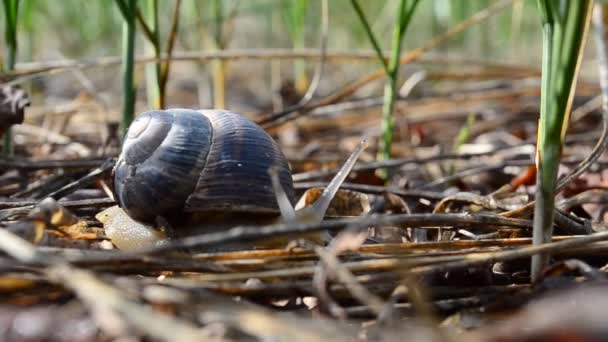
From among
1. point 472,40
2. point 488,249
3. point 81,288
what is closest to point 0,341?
point 81,288

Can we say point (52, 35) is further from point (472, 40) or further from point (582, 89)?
point (582, 89)

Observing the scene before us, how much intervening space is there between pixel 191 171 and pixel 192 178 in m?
0.02

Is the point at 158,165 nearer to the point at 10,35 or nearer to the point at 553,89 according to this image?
the point at 10,35

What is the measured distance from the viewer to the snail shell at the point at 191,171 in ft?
5.22

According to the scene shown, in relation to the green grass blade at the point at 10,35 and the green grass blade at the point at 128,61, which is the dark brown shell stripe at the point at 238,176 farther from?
the green grass blade at the point at 10,35

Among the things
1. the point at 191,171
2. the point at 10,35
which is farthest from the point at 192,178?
the point at 10,35

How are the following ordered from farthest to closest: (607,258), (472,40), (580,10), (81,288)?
(472,40)
(607,258)
(580,10)
(81,288)

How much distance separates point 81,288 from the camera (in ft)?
2.83

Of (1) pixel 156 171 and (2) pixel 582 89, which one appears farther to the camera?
(2) pixel 582 89

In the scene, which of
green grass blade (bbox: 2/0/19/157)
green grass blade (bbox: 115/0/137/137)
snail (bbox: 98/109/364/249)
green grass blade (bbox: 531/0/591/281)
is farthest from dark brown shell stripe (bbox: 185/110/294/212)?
green grass blade (bbox: 2/0/19/157)

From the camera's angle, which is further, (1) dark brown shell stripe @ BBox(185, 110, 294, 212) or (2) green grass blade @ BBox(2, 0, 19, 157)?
(2) green grass blade @ BBox(2, 0, 19, 157)

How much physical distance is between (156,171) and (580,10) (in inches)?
39.9

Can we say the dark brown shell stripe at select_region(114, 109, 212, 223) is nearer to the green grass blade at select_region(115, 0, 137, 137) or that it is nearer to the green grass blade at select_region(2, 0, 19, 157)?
the green grass blade at select_region(115, 0, 137, 137)

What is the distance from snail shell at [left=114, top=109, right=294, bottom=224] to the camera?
5.22ft
